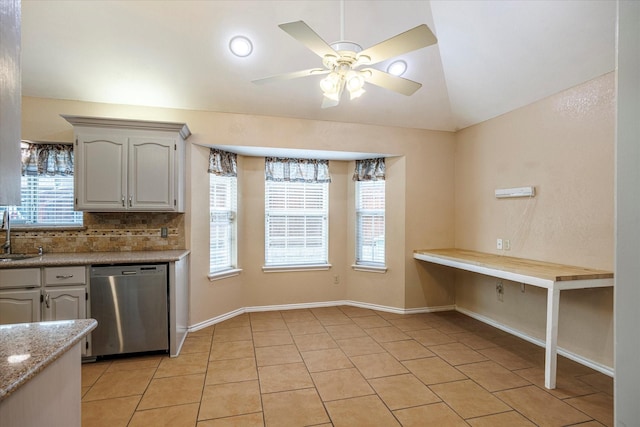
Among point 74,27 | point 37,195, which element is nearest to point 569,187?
point 74,27

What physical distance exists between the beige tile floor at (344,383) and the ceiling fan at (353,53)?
224 cm

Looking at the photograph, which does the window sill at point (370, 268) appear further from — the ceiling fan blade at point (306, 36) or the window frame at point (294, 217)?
the ceiling fan blade at point (306, 36)

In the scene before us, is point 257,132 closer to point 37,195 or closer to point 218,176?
point 218,176

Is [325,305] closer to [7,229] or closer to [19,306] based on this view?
→ [19,306]

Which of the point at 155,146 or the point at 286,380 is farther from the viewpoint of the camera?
the point at 155,146

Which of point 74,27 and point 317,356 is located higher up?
point 74,27

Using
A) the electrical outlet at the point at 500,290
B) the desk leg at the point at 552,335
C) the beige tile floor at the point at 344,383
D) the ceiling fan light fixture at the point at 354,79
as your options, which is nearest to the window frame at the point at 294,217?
the beige tile floor at the point at 344,383

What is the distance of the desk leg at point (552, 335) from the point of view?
97.4 inches

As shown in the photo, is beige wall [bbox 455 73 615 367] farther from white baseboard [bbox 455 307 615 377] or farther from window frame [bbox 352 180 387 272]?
window frame [bbox 352 180 387 272]

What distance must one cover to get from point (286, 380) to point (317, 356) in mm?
510

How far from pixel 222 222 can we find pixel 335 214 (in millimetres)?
1599

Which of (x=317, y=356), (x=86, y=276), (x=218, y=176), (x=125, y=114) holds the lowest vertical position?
(x=317, y=356)

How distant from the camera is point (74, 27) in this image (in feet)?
9.59

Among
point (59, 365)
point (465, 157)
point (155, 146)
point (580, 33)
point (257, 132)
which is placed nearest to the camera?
point (59, 365)
